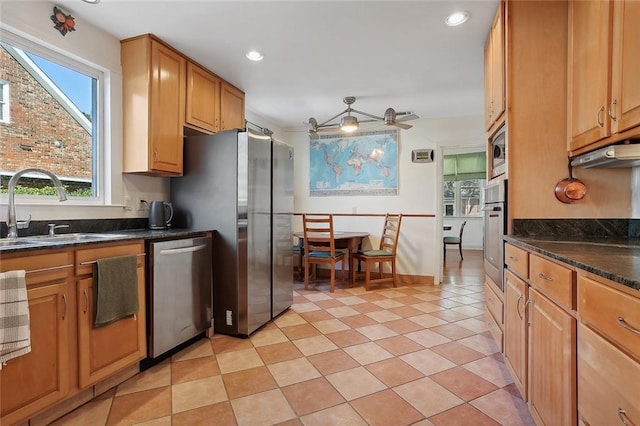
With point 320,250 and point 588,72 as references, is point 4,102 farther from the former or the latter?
point 588,72

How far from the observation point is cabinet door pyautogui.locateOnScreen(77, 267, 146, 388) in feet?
5.28

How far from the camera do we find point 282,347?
94.4 inches

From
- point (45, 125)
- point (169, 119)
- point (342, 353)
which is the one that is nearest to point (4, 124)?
point (45, 125)

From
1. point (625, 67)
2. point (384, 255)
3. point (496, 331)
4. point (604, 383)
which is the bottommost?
point (496, 331)

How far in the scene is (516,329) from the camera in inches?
64.8

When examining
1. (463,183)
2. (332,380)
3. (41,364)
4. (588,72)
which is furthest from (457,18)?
(463,183)

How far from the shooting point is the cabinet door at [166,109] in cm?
244

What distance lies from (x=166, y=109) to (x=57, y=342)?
1.81 metres

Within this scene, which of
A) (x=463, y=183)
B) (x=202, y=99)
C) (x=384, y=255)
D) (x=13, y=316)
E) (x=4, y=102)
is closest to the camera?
(x=13, y=316)

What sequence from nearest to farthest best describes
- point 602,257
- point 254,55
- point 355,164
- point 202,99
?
point 602,257 < point 254,55 < point 202,99 < point 355,164

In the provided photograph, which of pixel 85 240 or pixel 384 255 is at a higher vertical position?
pixel 85 240

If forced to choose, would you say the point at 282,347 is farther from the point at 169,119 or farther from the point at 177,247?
the point at 169,119

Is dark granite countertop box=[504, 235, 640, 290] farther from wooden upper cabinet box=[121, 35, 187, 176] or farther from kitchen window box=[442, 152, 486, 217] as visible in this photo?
kitchen window box=[442, 152, 486, 217]

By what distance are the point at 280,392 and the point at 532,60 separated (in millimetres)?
2456
